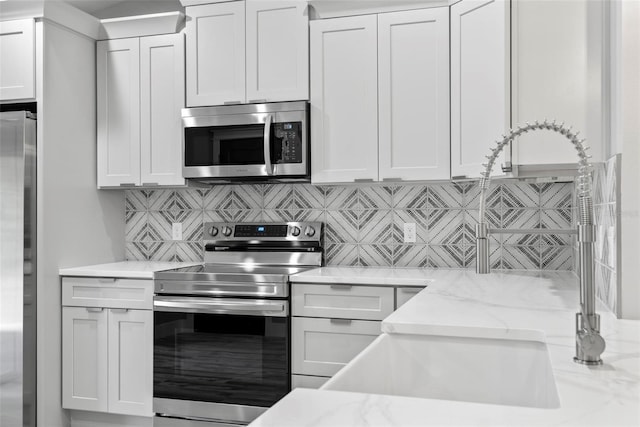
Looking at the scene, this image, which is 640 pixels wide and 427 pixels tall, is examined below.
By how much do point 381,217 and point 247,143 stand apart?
0.91m

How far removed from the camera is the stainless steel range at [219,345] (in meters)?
2.80

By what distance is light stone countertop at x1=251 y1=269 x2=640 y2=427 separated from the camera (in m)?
0.79

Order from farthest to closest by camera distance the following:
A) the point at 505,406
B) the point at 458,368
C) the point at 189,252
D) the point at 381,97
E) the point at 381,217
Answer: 1. the point at 189,252
2. the point at 381,217
3. the point at 381,97
4. the point at 458,368
5. the point at 505,406

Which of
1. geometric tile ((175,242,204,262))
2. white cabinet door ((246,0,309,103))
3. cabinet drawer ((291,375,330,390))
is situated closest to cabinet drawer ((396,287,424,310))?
cabinet drawer ((291,375,330,390))

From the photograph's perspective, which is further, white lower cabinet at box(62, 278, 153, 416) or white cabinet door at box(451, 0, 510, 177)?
white lower cabinet at box(62, 278, 153, 416)

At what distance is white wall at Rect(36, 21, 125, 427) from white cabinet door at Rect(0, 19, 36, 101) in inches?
2.1

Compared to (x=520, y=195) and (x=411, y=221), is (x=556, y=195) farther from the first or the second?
(x=411, y=221)

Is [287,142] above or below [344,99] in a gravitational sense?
below

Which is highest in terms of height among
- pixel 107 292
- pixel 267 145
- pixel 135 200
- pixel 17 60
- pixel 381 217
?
pixel 17 60

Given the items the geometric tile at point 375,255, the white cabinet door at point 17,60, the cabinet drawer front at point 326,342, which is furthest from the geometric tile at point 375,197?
the white cabinet door at point 17,60

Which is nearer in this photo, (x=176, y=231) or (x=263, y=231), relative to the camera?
(x=263, y=231)

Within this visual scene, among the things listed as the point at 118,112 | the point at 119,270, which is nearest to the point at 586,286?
the point at 119,270

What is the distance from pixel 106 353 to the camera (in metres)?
3.14

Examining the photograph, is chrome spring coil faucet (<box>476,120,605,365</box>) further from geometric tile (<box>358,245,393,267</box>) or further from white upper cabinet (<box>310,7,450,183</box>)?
geometric tile (<box>358,245,393,267</box>)
